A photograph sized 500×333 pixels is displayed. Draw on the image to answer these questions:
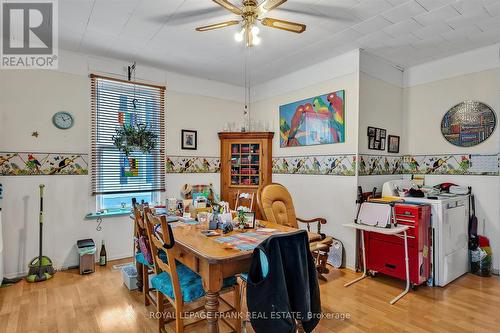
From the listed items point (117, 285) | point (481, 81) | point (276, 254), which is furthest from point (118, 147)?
point (481, 81)

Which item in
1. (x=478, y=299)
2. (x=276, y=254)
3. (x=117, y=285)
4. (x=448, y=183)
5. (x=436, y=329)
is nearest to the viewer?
(x=276, y=254)

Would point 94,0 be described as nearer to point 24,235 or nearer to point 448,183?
point 24,235

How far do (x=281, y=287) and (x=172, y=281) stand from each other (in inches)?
30.3

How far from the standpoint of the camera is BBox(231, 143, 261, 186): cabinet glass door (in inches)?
186

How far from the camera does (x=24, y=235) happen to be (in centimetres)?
321

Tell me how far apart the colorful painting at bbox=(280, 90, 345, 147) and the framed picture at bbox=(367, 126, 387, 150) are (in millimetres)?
359

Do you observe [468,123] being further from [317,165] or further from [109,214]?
[109,214]

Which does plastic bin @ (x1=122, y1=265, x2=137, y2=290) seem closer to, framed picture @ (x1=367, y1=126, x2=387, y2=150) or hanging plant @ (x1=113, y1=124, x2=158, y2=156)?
hanging plant @ (x1=113, y1=124, x2=158, y2=156)

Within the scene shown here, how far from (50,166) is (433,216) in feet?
14.8

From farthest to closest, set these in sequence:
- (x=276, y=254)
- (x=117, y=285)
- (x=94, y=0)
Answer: (x=117, y=285) < (x=94, y=0) < (x=276, y=254)

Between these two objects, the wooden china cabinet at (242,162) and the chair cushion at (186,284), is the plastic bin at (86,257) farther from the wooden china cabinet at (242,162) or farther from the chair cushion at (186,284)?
the wooden china cabinet at (242,162)

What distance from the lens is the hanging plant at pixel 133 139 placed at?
11.8 feet

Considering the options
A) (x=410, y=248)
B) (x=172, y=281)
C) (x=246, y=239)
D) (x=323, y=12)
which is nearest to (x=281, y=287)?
(x=246, y=239)

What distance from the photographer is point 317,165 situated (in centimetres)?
393
